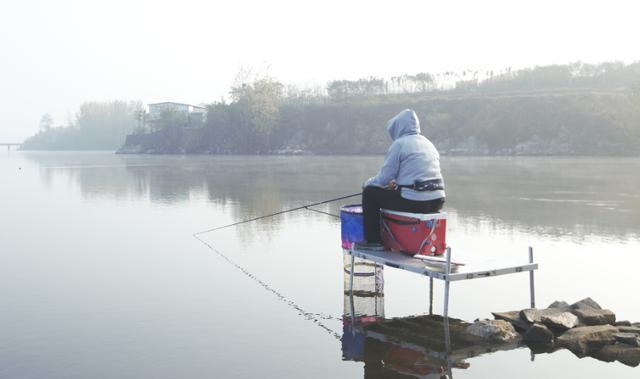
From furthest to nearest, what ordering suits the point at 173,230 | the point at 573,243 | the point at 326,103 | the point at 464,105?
the point at 326,103, the point at 464,105, the point at 173,230, the point at 573,243

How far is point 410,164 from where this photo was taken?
7051mm

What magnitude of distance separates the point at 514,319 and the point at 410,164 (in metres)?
2.00

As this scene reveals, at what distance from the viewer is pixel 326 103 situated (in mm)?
137750

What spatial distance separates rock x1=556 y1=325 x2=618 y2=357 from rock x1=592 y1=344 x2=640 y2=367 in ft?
0.26

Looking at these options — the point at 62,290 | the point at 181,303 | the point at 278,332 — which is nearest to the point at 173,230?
the point at 62,290

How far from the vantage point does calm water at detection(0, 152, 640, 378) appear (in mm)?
5586

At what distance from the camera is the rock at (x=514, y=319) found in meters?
6.36

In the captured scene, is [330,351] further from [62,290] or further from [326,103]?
[326,103]

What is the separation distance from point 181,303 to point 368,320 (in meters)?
2.34

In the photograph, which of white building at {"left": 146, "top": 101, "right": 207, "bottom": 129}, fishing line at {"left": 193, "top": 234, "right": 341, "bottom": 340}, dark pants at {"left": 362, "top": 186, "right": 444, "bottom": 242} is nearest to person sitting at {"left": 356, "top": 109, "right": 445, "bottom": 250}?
dark pants at {"left": 362, "top": 186, "right": 444, "bottom": 242}

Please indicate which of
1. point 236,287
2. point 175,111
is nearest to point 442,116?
point 175,111

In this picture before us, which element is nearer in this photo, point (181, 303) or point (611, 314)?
point (611, 314)

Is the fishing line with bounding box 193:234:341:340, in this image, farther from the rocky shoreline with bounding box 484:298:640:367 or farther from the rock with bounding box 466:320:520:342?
the rocky shoreline with bounding box 484:298:640:367

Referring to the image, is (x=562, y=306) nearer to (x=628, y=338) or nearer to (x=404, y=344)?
(x=628, y=338)
